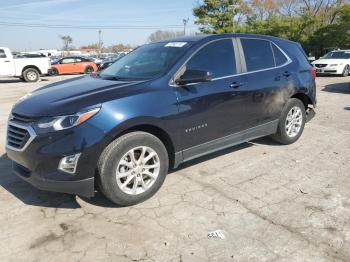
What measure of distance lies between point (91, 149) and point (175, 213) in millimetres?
1067

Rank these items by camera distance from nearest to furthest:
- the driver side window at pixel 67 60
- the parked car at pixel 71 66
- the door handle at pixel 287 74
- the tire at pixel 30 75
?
the door handle at pixel 287 74 → the tire at pixel 30 75 → the parked car at pixel 71 66 → the driver side window at pixel 67 60

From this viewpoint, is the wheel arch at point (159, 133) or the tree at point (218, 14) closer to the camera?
the wheel arch at point (159, 133)

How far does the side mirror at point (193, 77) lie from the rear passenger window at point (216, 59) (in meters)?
0.21

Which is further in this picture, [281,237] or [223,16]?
[223,16]

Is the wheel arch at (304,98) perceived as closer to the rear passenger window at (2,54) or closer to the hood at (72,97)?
the hood at (72,97)

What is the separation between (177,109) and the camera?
388 centimetres

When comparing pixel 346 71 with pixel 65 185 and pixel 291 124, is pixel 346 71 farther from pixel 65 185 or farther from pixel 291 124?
pixel 65 185

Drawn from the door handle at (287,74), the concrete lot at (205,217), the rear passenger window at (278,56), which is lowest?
the concrete lot at (205,217)

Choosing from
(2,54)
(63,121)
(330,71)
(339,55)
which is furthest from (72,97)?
(339,55)

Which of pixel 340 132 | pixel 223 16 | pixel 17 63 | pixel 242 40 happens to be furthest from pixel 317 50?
pixel 242 40

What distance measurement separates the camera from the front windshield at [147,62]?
411 cm

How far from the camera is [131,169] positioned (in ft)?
12.0

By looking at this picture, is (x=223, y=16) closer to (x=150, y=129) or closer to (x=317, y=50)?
(x=317, y=50)

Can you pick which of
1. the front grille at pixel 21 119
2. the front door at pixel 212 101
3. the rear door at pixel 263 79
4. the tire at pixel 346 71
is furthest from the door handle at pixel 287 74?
the tire at pixel 346 71
